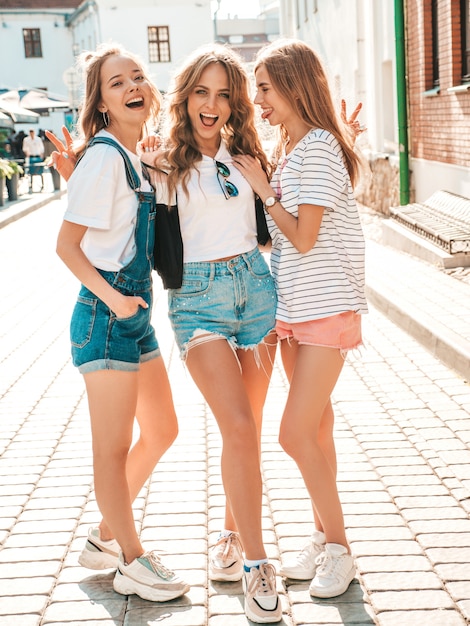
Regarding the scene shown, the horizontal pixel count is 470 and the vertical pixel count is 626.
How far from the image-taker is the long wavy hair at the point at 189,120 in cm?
375

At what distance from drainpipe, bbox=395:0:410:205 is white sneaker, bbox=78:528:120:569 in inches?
535

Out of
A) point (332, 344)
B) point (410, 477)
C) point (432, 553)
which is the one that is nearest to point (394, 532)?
point (432, 553)

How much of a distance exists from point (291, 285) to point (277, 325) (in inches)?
7.3

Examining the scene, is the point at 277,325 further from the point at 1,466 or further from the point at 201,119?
the point at 1,466

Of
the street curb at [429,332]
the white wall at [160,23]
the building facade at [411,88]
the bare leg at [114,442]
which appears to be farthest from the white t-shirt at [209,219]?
the white wall at [160,23]

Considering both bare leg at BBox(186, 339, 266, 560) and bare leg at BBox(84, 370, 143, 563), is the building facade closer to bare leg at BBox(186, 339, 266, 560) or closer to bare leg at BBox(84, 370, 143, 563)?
bare leg at BBox(186, 339, 266, 560)

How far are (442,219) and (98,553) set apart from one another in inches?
384

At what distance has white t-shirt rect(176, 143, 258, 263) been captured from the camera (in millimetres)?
3709

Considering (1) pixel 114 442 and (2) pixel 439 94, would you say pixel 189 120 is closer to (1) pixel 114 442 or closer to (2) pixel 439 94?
(1) pixel 114 442

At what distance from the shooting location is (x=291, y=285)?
3.77 m

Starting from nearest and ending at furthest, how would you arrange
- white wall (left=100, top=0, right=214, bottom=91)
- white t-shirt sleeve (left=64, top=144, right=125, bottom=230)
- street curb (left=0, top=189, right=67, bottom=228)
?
white t-shirt sleeve (left=64, top=144, right=125, bottom=230) < street curb (left=0, top=189, right=67, bottom=228) < white wall (left=100, top=0, right=214, bottom=91)

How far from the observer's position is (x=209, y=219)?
3.72m

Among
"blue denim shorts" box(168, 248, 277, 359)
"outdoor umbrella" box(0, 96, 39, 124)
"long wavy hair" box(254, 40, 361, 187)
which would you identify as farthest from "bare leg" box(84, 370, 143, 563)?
"outdoor umbrella" box(0, 96, 39, 124)

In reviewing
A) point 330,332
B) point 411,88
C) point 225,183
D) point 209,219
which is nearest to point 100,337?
point 209,219
